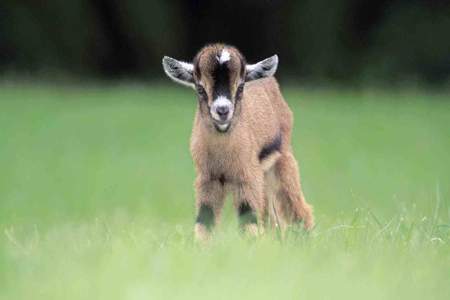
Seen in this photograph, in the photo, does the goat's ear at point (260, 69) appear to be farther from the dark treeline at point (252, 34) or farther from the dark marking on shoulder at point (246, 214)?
the dark treeline at point (252, 34)

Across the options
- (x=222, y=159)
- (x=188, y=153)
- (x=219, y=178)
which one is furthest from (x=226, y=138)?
(x=188, y=153)

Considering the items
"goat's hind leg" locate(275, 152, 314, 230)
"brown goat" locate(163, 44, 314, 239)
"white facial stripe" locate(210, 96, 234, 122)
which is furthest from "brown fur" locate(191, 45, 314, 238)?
"white facial stripe" locate(210, 96, 234, 122)

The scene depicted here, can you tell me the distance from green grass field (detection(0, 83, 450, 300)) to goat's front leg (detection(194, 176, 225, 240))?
16 cm

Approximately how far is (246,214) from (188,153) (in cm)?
1064

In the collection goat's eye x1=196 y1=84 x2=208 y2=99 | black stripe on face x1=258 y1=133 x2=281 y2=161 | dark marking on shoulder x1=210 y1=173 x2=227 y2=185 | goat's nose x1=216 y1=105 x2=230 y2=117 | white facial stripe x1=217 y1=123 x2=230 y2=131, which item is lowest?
dark marking on shoulder x1=210 y1=173 x2=227 y2=185

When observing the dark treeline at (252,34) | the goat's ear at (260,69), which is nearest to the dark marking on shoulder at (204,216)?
the goat's ear at (260,69)

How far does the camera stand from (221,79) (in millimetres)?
8914

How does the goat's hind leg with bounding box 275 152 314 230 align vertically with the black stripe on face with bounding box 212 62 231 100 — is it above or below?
below

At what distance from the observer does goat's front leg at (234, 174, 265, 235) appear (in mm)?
9078

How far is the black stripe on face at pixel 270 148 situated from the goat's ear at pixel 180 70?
727 millimetres

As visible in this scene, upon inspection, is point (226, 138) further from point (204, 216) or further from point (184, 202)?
point (184, 202)

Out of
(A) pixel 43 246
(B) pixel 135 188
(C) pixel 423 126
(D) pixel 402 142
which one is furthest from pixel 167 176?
(A) pixel 43 246

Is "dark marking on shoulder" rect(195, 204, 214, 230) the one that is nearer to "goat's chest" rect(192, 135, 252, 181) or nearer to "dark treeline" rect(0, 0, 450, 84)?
"goat's chest" rect(192, 135, 252, 181)

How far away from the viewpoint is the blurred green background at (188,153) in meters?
7.46
